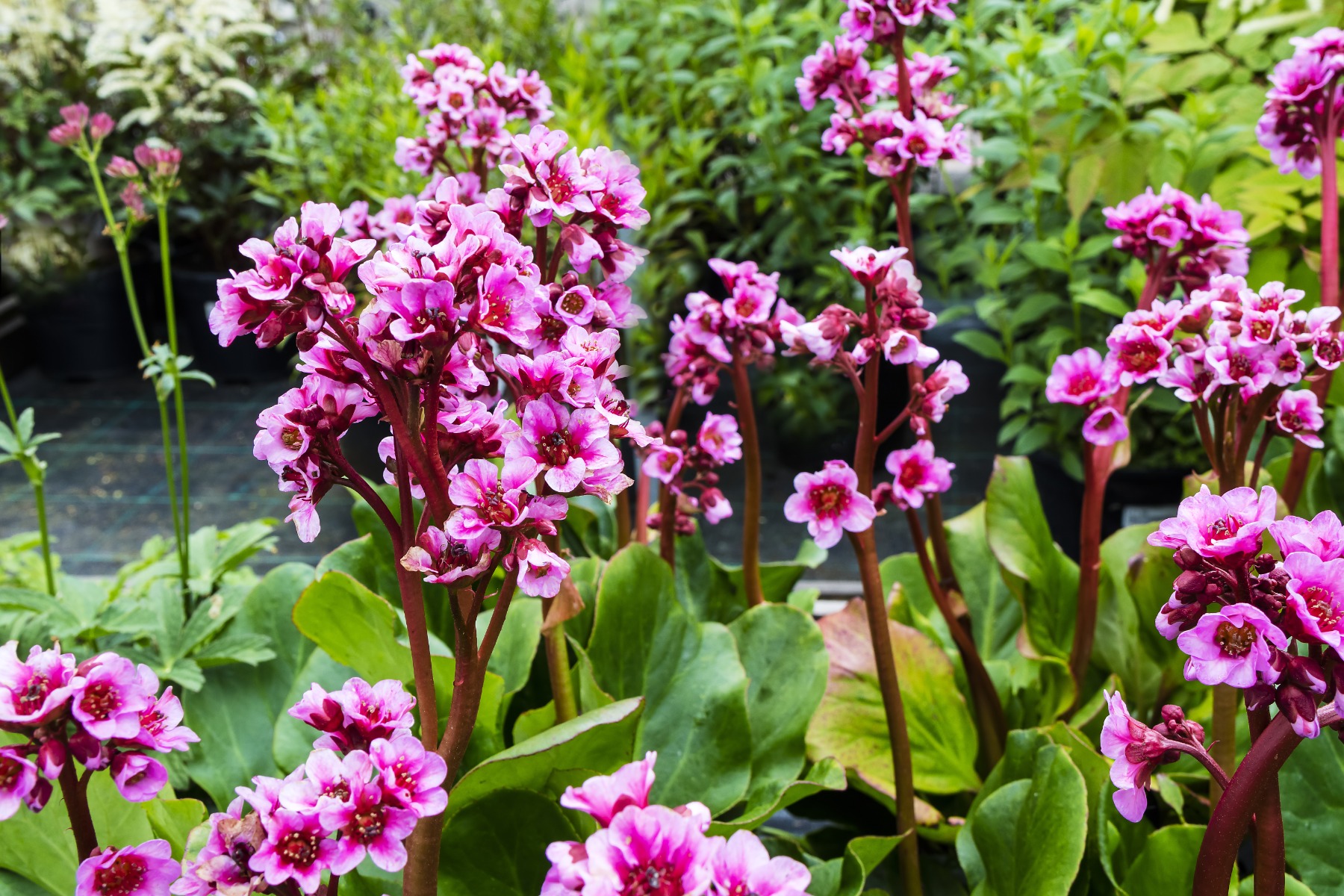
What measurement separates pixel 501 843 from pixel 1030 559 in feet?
2.33

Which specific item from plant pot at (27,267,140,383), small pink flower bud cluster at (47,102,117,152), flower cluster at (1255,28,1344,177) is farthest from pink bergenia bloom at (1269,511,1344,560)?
plant pot at (27,267,140,383)

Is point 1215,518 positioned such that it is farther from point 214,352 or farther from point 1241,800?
point 214,352

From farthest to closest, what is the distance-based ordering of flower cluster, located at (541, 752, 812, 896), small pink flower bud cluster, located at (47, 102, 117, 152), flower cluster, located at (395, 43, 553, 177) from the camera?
small pink flower bud cluster, located at (47, 102, 117, 152) < flower cluster, located at (395, 43, 553, 177) < flower cluster, located at (541, 752, 812, 896)

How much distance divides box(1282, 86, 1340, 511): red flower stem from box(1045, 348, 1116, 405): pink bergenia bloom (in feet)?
0.64

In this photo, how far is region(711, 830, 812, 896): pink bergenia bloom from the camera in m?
0.51

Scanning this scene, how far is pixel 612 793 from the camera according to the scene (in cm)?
55

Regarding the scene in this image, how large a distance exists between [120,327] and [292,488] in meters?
3.91

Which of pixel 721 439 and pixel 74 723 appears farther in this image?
pixel 721 439

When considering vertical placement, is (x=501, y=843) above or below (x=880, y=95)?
below

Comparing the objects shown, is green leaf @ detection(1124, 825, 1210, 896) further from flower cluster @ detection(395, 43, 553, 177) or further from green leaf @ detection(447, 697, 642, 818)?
flower cluster @ detection(395, 43, 553, 177)

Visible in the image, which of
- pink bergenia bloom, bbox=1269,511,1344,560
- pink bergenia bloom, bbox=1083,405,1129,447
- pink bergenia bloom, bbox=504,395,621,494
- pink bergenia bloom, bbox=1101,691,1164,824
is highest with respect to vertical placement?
pink bergenia bloom, bbox=504,395,621,494

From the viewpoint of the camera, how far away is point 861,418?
3.03 ft

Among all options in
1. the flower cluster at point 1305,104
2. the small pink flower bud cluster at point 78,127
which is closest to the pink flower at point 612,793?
the flower cluster at point 1305,104

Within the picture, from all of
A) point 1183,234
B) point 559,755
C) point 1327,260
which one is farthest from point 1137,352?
point 559,755
